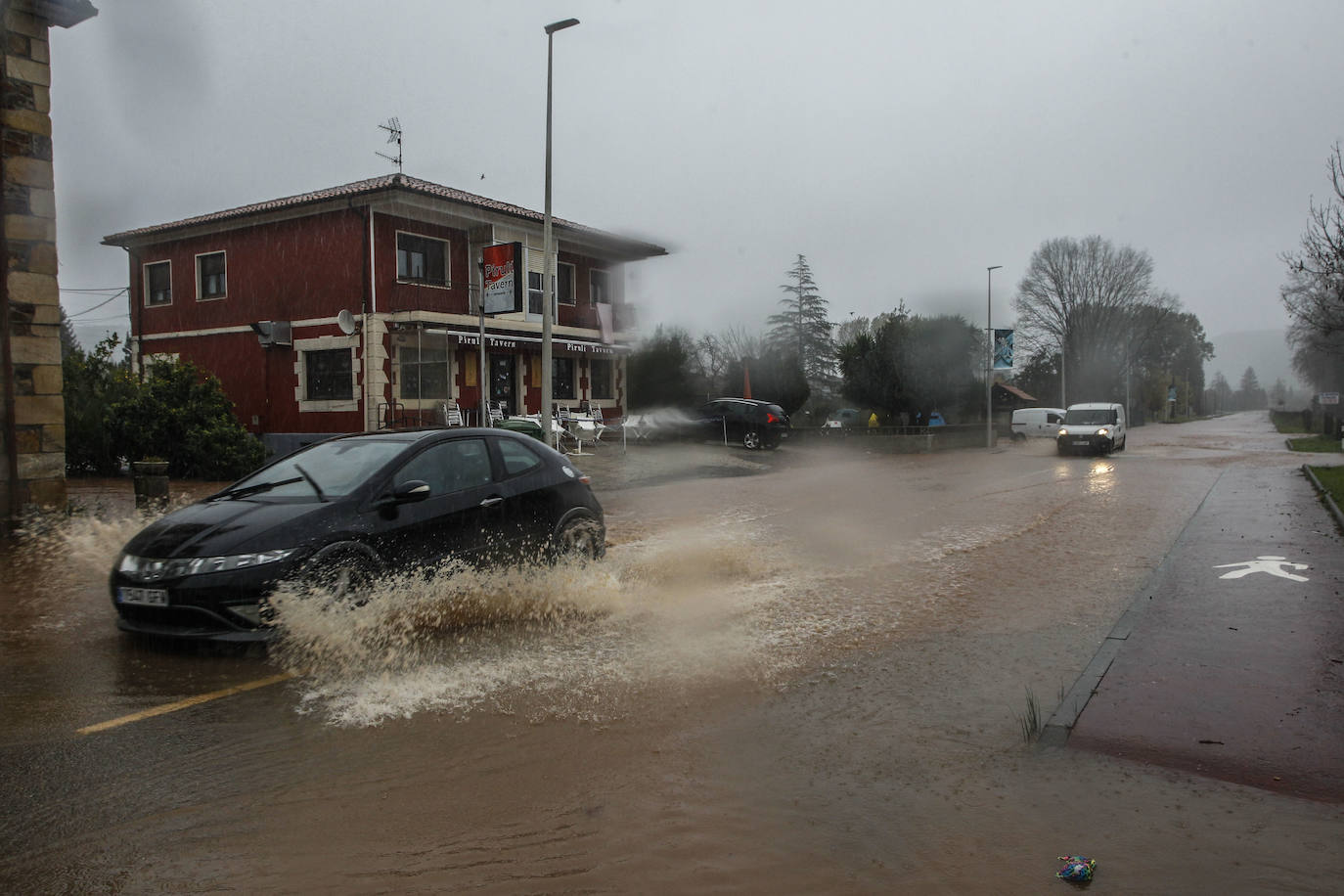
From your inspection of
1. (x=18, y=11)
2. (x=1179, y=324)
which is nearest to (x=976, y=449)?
(x=18, y=11)

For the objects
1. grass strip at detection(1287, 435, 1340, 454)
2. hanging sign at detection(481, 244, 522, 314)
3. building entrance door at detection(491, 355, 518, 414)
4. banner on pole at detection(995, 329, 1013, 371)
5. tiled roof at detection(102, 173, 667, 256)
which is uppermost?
tiled roof at detection(102, 173, 667, 256)

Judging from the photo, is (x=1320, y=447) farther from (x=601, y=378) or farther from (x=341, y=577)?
(x=341, y=577)

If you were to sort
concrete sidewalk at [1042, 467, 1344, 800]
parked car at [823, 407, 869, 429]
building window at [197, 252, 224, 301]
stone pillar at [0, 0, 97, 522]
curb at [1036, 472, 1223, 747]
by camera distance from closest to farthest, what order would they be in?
concrete sidewalk at [1042, 467, 1344, 800] < curb at [1036, 472, 1223, 747] < stone pillar at [0, 0, 97, 522] < building window at [197, 252, 224, 301] < parked car at [823, 407, 869, 429]

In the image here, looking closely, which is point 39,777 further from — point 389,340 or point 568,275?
point 568,275

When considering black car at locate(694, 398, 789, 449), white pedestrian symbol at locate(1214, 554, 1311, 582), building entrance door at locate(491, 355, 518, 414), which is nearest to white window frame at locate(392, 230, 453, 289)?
building entrance door at locate(491, 355, 518, 414)

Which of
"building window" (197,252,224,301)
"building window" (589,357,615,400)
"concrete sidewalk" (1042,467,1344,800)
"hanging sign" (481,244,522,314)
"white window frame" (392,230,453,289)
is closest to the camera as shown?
"concrete sidewalk" (1042,467,1344,800)

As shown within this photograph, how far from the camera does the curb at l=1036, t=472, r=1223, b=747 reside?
14.4 ft

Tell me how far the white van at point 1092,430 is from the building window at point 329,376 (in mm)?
21908

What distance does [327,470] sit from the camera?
21.2 feet

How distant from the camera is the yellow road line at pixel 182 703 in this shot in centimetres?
439

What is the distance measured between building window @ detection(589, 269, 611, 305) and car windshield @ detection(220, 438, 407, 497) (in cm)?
2354

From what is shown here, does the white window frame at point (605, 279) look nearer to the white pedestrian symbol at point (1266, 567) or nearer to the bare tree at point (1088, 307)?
the white pedestrian symbol at point (1266, 567)

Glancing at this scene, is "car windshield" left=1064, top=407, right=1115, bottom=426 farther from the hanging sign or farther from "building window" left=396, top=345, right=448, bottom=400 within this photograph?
"building window" left=396, top=345, right=448, bottom=400

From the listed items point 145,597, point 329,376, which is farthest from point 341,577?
point 329,376
